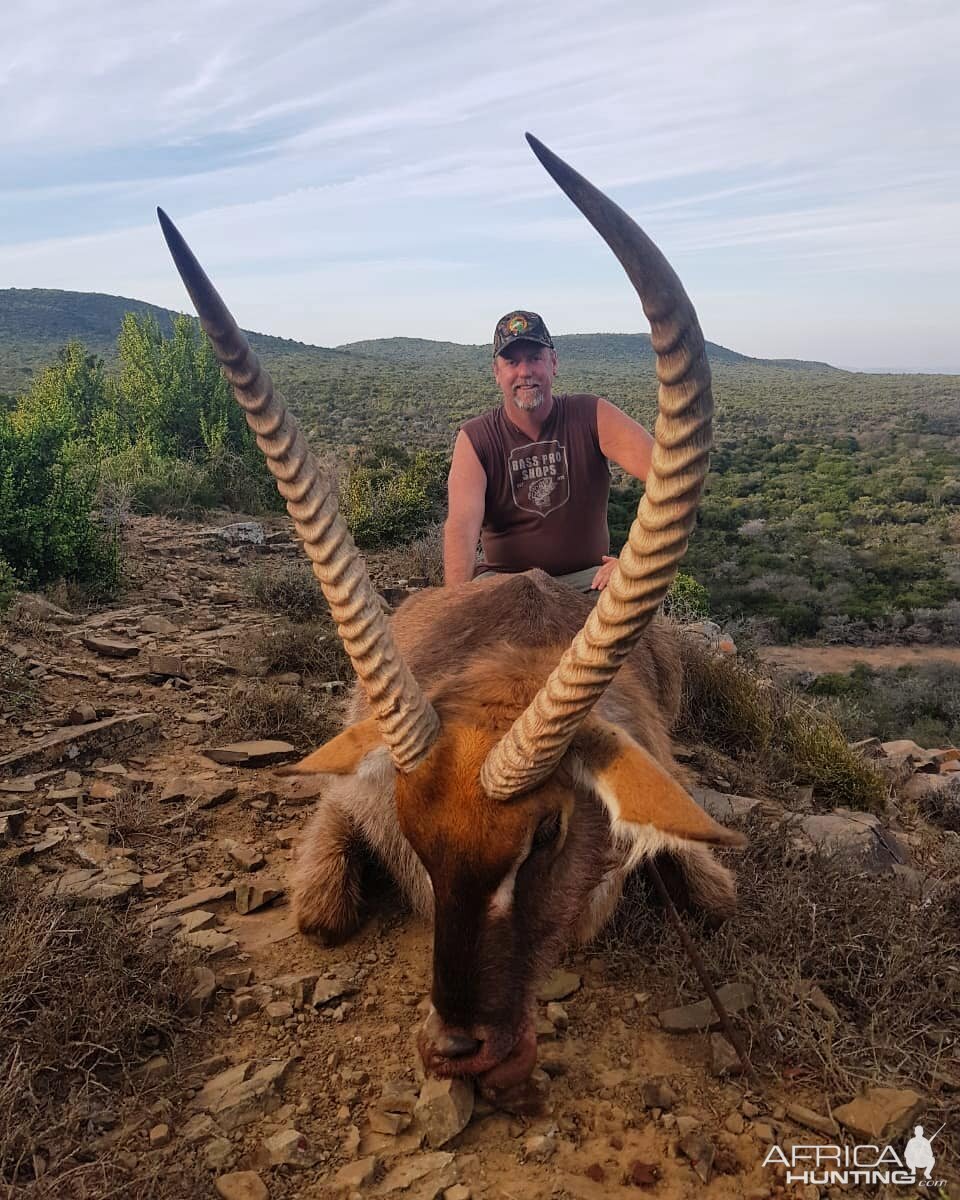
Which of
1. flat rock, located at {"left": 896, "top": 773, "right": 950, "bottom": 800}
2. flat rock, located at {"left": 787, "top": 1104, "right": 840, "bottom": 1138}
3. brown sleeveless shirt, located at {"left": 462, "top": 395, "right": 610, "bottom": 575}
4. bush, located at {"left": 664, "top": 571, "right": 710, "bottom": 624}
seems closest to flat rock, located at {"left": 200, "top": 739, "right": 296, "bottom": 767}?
brown sleeveless shirt, located at {"left": 462, "top": 395, "right": 610, "bottom": 575}

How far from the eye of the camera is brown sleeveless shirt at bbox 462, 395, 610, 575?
247 inches

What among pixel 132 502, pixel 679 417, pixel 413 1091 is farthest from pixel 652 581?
pixel 132 502

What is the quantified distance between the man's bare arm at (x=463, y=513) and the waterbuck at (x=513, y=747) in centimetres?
227

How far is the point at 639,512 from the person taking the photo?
2.31 meters

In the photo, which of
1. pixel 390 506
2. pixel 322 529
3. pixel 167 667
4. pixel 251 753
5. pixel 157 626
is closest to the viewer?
pixel 322 529

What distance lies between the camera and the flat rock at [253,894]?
4254mm

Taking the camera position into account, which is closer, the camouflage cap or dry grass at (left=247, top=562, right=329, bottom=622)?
the camouflage cap

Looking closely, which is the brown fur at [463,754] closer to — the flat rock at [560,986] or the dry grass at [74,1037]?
the flat rock at [560,986]

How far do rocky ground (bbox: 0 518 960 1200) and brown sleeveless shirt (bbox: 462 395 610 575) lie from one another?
2031mm

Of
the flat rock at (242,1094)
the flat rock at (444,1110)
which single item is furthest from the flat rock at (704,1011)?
the flat rock at (242,1094)

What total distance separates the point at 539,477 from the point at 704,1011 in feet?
12.2

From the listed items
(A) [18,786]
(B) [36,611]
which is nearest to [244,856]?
(A) [18,786]

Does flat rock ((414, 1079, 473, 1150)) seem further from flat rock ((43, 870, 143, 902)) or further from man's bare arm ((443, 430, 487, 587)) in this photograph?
man's bare arm ((443, 430, 487, 587))

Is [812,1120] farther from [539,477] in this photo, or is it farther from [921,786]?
[921,786]
